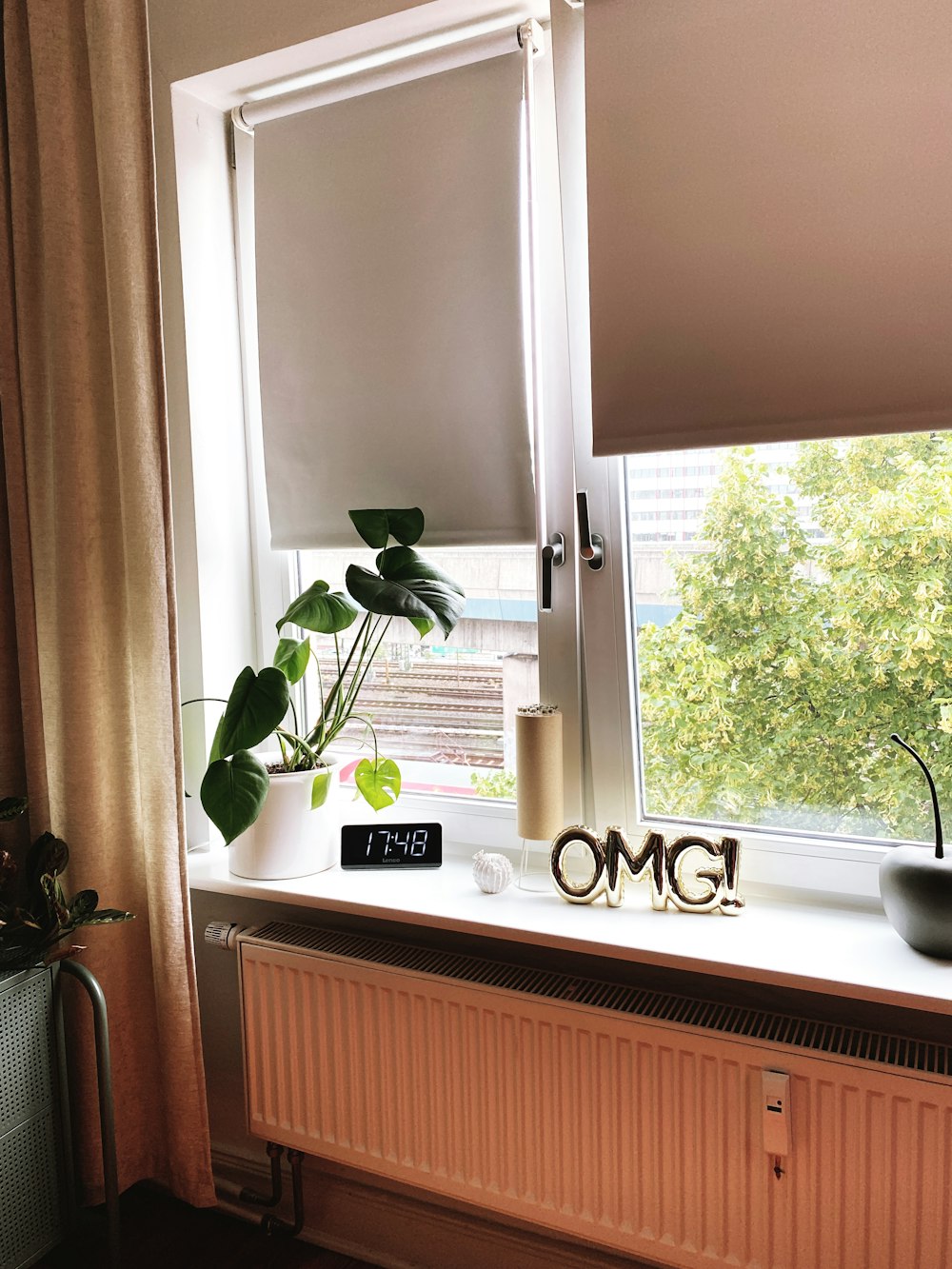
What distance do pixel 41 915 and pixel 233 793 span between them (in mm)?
416

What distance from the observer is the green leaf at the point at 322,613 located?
5.70 feet

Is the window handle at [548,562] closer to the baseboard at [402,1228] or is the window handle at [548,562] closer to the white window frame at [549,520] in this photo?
the white window frame at [549,520]

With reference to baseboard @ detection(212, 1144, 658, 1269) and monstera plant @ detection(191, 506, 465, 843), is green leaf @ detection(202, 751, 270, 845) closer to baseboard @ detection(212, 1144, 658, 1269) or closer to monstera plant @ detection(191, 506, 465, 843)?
monstera plant @ detection(191, 506, 465, 843)

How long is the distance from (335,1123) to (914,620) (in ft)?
4.48

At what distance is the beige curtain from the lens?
1.71 metres

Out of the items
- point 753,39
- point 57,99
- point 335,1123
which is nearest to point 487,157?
point 753,39

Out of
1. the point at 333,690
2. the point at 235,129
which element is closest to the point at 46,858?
the point at 333,690

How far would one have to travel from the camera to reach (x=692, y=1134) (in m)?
1.45

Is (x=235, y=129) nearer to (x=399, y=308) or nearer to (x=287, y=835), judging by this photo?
(x=399, y=308)

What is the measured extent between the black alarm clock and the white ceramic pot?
0.05 metres

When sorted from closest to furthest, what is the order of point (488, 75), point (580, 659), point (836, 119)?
point (836, 119)
point (488, 75)
point (580, 659)

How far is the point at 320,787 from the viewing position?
183cm

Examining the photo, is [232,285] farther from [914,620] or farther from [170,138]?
[914,620]

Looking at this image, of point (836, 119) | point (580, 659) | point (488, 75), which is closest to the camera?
point (836, 119)
